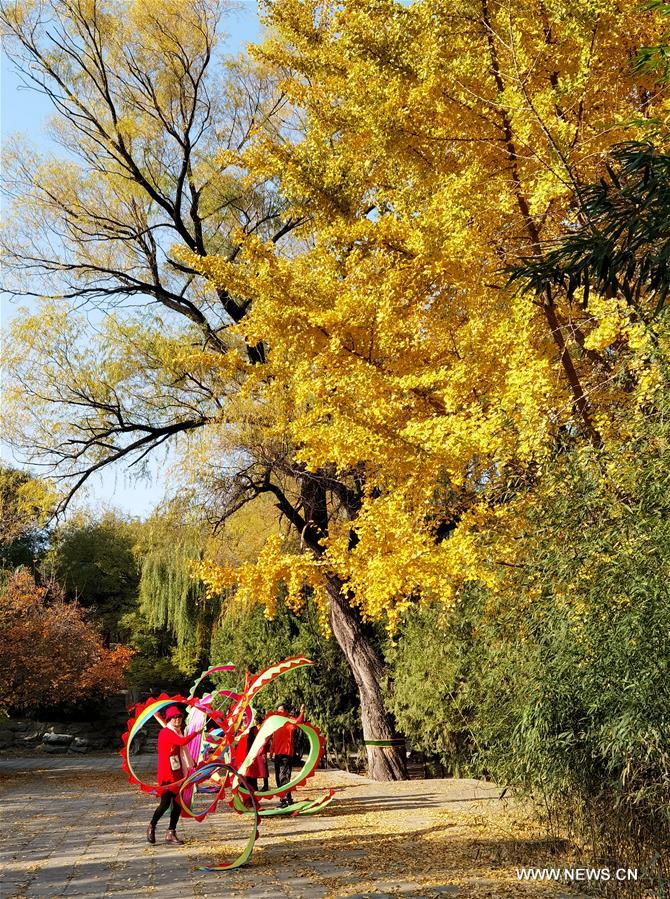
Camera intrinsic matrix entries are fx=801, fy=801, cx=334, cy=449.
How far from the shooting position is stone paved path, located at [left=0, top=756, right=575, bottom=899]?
5594mm

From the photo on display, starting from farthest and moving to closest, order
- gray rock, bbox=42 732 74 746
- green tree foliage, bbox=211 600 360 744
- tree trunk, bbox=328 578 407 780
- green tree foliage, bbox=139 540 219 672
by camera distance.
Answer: gray rock, bbox=42 732 74 746 → green tree foliage, bbox=139 540 219 672 → green tree foliage, bbox=211 600 360 744 → tree trunk, bbox=328 578 407 780

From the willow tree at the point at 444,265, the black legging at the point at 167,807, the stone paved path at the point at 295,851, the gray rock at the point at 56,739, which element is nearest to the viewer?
the stone paved path at the point at 295,851

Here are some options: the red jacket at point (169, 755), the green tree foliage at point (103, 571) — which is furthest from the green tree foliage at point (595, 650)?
the green tree foliage at point (103, 571)

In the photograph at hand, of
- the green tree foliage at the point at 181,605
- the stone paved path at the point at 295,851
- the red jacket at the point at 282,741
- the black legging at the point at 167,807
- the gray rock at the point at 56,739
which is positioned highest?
the green tree foliage at the point at 181,605

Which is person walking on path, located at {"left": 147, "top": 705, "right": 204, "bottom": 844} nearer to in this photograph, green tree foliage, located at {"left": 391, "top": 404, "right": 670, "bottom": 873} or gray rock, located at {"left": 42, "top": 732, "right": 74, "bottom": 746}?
green tree foliage, located at {"left": 391, "top": 404, "right": 670, "bottom": 873}

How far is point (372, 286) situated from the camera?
7715 mm

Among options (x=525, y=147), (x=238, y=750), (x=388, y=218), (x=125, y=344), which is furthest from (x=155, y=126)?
(x=238, y=750)

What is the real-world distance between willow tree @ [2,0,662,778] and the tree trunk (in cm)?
4

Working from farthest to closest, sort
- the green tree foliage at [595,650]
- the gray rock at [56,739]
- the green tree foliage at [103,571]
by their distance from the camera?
1. the green tree foliage at [103,571]
2. the gray rock at [56,739]
3. the green tree foliage at [595,650]

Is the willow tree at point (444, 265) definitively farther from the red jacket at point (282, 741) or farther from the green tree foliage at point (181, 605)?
the green tree foliage at point (181, 605)

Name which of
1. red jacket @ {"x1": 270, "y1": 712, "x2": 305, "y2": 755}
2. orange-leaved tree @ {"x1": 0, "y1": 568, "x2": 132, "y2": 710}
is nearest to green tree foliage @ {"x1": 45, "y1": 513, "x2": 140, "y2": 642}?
orange-leaved tree @ {"x1": 0, "y1": 568, "x2": 132, "y2": 710}

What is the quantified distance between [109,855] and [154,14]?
479 inches

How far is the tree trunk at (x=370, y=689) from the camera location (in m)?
12.6

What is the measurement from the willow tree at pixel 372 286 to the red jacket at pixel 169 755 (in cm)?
227
